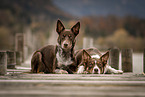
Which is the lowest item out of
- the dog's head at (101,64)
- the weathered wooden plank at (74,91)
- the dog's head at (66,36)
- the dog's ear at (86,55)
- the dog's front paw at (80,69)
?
the weathered wooden plank at (74,91)

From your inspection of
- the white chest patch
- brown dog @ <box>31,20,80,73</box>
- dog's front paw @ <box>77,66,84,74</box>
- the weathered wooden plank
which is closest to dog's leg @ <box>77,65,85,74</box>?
dog's front paw @ <box>77,66,84,74</box>

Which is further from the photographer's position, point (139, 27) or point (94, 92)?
point (139, 27)

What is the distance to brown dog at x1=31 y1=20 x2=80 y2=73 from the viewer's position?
458 centimetres

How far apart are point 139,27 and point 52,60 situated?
68763mm

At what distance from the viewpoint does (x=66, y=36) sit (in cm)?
451

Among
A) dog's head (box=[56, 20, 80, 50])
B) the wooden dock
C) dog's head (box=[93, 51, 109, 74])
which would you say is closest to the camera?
the wooden dock

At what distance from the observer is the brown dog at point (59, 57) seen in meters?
4.58

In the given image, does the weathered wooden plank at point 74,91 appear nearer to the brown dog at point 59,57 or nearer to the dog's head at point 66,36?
the dog's head at point 66,36

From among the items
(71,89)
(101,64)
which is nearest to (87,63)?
(101,64)

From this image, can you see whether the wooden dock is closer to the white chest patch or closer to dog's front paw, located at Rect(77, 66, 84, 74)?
dog's front paw, located at Rect(77, 66, 84, 74)

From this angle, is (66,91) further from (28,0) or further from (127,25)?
(28,0)

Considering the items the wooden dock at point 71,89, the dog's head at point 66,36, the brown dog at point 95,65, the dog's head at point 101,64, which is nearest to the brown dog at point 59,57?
the dog's head at point 66,36

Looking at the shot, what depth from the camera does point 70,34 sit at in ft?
15.0

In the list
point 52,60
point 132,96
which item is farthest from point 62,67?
point 132,96
